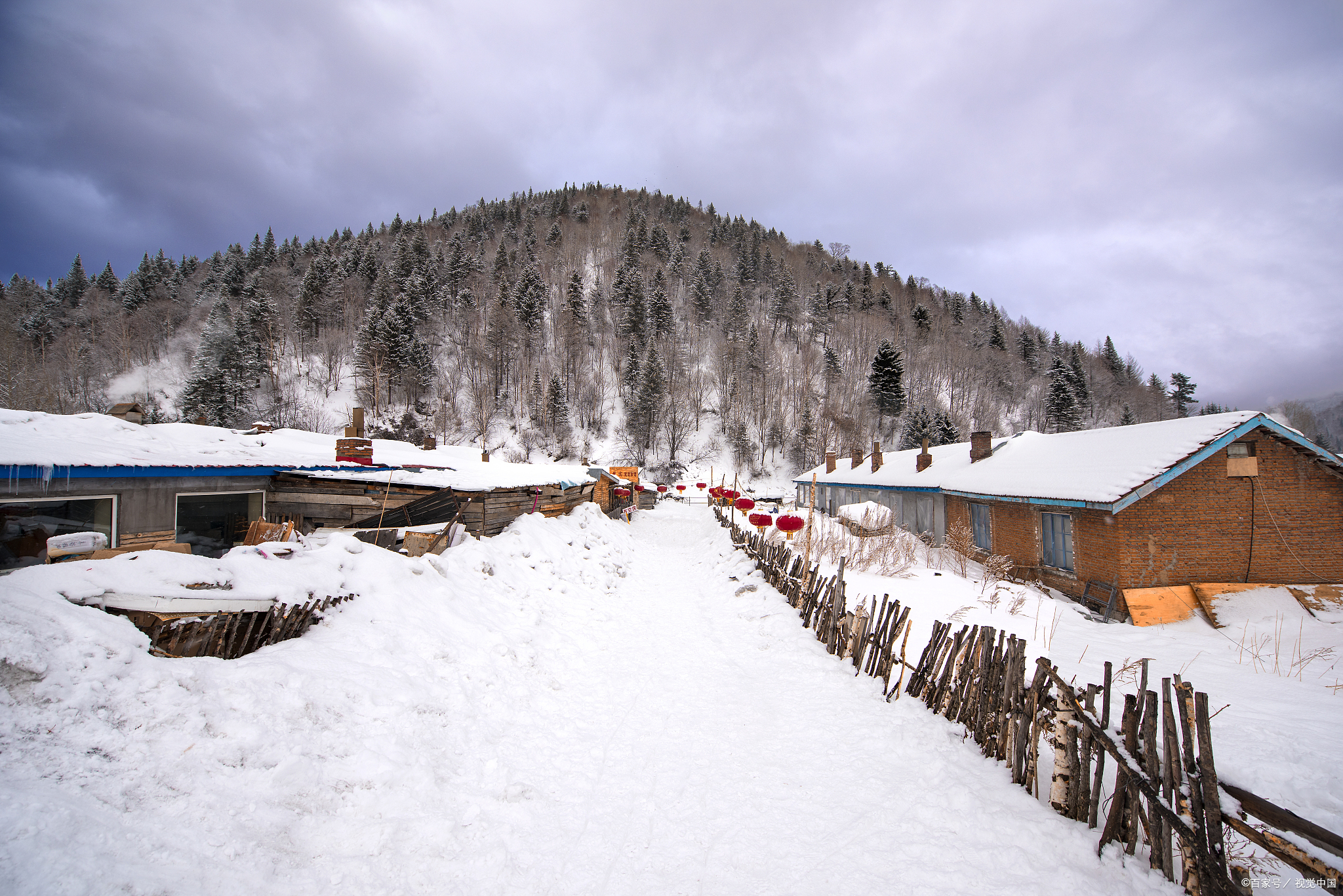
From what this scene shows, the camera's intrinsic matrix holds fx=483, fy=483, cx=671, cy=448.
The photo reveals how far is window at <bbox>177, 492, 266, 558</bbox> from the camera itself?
364 inches

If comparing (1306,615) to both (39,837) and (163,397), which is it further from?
(163,397)

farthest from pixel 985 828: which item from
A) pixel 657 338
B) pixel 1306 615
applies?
pixel 657 338

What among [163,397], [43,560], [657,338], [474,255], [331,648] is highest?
[474,255]

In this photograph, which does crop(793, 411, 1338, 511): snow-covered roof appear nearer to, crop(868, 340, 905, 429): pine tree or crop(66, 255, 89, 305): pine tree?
crop(868, 340, 905, 429): pine tree

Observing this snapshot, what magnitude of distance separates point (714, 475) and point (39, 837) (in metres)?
48.6

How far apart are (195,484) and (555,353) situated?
170 ft

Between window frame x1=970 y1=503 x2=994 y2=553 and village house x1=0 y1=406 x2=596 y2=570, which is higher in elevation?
village house x1=0 y1=406 x2=596 y2=570

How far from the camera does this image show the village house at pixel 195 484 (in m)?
6.87

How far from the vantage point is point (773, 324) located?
66875 mm

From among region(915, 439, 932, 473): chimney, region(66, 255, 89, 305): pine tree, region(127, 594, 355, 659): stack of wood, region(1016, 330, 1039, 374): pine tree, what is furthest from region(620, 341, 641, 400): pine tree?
region(66, 255, 89, 305): pine tree

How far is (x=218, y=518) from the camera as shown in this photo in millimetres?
9945

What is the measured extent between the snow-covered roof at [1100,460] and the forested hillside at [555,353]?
25448 millimetres

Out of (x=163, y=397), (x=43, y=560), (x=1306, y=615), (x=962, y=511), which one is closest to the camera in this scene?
(x=43, y=560)

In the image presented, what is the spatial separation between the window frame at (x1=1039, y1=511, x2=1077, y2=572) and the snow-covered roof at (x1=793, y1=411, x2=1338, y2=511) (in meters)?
1.01
